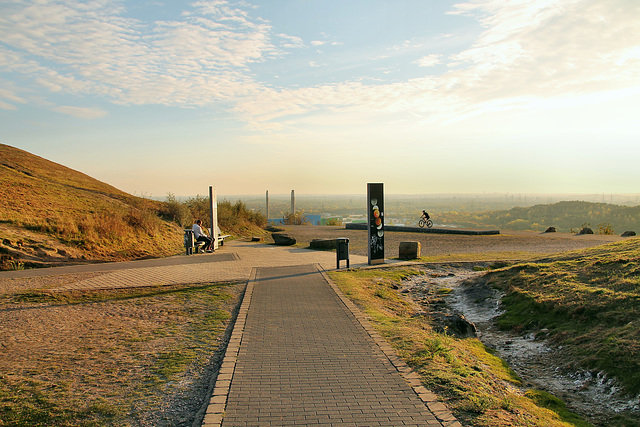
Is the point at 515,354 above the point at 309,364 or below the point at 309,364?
below

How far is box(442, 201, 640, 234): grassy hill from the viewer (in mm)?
34219

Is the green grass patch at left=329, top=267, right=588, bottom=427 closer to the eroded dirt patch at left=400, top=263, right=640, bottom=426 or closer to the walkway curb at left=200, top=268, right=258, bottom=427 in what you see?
the eroded dirt patch at left=400, top=263, right=640, bottom=426

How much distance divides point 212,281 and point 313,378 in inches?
262

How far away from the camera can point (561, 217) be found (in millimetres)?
41188

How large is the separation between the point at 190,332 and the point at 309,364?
2334 millimetres

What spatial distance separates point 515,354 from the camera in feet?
22.9

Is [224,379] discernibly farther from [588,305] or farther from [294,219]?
[294,219]

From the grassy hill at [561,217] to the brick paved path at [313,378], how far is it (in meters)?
28.2

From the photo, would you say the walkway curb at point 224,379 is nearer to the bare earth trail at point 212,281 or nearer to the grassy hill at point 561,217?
the bare earth trail at point 212,281

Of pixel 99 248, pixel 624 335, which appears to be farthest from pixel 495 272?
pixel 99 248

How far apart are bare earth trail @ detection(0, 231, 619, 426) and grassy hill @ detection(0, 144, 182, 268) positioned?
56.5 inches

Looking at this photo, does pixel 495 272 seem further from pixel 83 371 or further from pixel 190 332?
pixel 83 371

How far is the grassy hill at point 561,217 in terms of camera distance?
34219 millimetres

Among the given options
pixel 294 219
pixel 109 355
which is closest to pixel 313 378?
pixel 109 355
